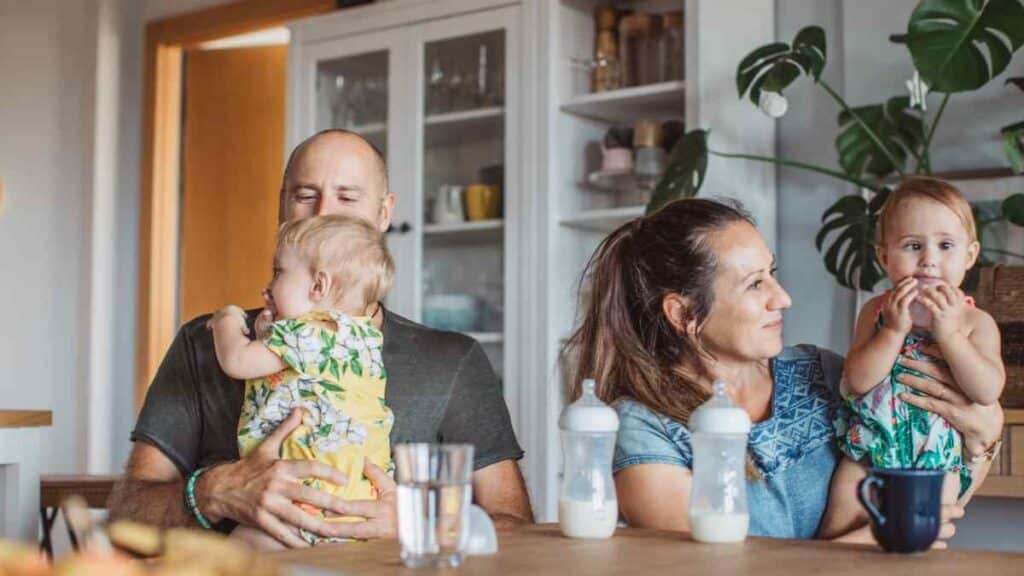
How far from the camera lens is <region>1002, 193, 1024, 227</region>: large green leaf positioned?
309 cm

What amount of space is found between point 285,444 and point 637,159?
7.30 ft

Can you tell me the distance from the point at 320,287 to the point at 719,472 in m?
0.78

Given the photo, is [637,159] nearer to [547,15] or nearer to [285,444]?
[547,15]

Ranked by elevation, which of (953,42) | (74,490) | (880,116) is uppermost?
(953,42)

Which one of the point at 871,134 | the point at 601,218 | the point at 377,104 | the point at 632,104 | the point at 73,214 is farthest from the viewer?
the point at 73,214

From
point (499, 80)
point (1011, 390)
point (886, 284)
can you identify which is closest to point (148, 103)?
point (499, 80)

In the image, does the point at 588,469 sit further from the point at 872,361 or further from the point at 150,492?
the point at 150,492

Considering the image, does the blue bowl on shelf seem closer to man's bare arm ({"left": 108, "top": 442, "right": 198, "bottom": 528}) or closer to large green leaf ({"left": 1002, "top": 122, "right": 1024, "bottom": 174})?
large green leaf ({"left": 1002, "top": 122, "right": 1024, "bottom": 174})

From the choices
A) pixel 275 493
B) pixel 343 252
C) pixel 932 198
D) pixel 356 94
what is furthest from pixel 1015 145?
pixel 356 94

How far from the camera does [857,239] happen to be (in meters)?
3.32

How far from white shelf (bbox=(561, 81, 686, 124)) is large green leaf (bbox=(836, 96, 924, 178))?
538 millimetres

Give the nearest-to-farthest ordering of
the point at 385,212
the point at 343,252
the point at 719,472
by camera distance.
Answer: the point at 719,472
the point at 343,252
the point at 385,212

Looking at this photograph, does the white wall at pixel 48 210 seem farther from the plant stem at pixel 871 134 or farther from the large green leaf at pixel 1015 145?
the large green leaf at pixel 1015 145

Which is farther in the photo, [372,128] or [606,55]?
[372,128]
